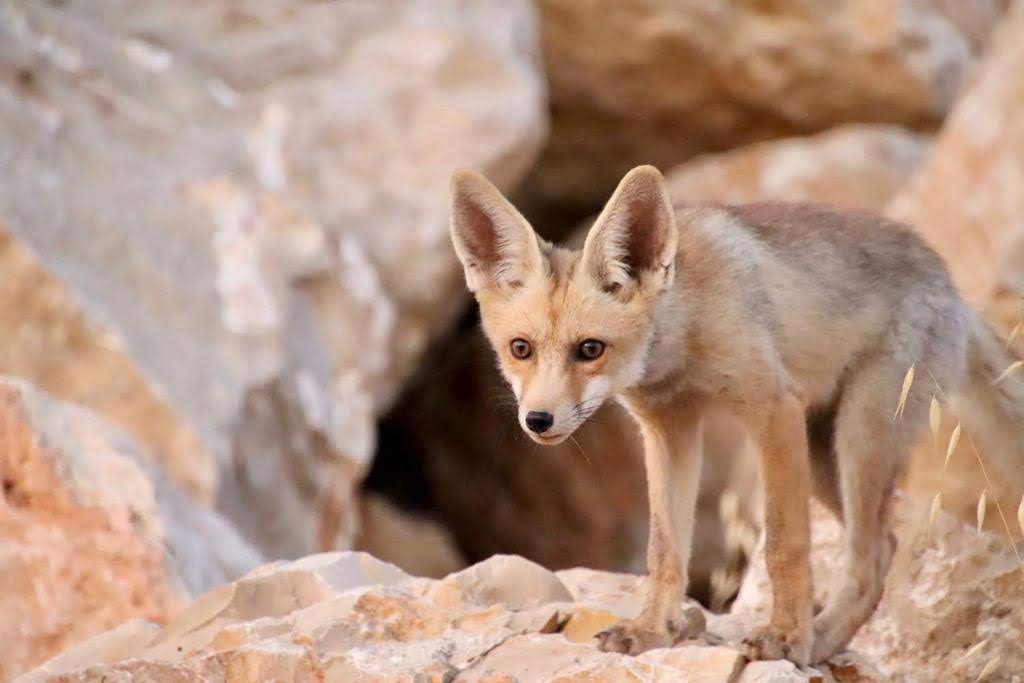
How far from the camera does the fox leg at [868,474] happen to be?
151 inches

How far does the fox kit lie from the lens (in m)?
3.59

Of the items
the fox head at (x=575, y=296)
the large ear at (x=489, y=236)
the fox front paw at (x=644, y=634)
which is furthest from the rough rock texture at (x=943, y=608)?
the large ear at (x=489, y=236)

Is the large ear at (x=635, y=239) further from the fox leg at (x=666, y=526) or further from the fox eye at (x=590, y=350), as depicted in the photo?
the fox leg at (x=666, y=526)

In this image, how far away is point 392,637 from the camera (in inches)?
139

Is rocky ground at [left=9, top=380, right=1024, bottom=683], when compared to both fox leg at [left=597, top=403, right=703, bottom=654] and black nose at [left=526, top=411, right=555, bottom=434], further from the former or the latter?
black nose at [left=526, top=411, right=555, bottom=434]

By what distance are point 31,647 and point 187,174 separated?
9.21 ft

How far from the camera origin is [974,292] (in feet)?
20.4

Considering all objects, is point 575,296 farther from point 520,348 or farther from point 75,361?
point 75,361

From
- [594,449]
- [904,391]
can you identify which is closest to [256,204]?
[594,449]

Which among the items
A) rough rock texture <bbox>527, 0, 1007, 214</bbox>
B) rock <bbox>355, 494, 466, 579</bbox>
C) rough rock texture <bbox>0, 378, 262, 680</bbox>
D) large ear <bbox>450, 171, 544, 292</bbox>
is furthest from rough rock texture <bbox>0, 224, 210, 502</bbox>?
rough rock texture <bbox>527, 0, 1007, 214</bbox>

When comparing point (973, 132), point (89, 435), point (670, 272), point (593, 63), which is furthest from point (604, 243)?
point (593, 63)

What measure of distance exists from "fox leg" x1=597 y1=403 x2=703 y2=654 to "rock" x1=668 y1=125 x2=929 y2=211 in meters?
3.82

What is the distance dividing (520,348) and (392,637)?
0.77 metres

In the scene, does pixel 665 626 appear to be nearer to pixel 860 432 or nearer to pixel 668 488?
pixel 668 488
